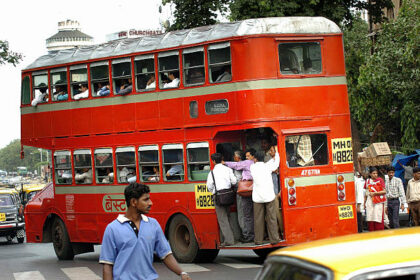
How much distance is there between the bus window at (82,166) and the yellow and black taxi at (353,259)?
13708 mm

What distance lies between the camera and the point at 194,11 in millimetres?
27266

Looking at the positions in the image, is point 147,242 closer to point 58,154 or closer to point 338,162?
point 338,162

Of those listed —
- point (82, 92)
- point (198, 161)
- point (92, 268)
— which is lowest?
point (92, 268)

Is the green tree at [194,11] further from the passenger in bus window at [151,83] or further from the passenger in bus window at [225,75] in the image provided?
the passenger in bus window at [225,75]

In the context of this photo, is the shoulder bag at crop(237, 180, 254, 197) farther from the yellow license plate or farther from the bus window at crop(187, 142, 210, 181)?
the yellow license plate

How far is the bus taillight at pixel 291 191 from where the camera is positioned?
14.7 metres

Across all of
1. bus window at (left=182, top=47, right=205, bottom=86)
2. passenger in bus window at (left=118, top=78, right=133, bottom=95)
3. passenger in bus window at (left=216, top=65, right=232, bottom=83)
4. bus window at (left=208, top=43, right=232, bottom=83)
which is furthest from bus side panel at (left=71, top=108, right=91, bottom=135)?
passenger in bus window at (left=216, top=65, right=232, bottom=83)

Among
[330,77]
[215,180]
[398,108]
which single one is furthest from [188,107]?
[398,108]

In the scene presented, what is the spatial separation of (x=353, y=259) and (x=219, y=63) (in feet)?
37.1

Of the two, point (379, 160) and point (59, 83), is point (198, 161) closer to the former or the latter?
point (59, 83)

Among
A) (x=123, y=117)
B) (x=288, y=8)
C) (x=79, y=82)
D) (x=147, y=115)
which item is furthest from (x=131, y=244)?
(x=288, y=8)

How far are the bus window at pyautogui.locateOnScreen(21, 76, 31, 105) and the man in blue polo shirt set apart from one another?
13276mm

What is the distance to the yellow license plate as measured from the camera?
592 inches

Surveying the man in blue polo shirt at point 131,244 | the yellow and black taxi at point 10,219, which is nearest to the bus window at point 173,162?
the man in blue polo shirt at point 131,244
